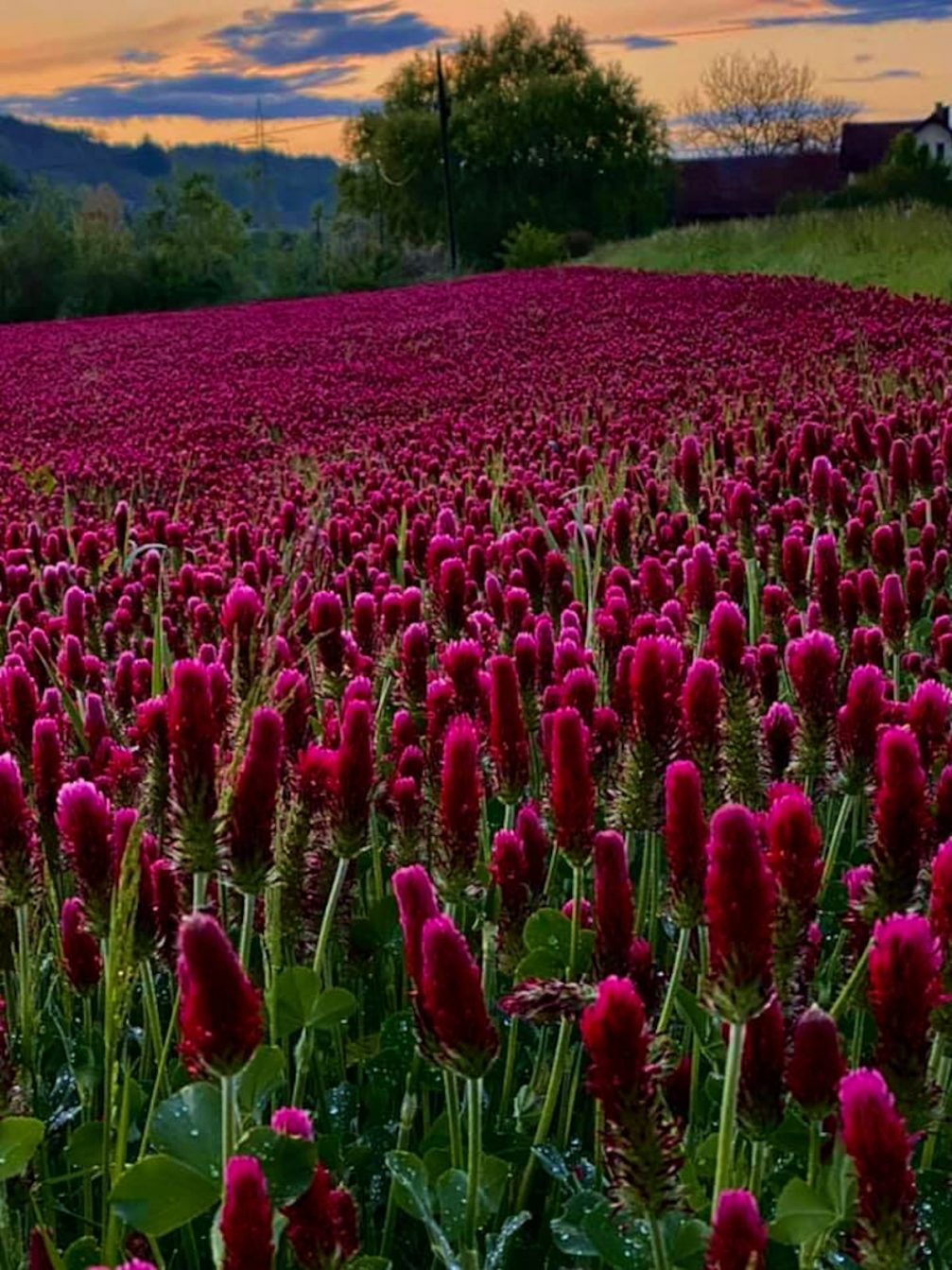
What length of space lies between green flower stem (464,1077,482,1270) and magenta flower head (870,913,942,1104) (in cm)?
32

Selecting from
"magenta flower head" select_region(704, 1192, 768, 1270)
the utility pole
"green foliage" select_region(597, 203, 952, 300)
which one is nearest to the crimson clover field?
"magenta flower head" select_region(704, 1192, 768, 1270)

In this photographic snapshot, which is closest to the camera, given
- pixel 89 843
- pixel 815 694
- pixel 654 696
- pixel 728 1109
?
pixel 728 1109

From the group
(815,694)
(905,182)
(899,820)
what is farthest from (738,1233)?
(905,182)

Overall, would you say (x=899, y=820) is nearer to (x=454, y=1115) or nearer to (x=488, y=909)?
(x=454, y=1115)

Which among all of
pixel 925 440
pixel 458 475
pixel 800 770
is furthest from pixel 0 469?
pixel 800 770

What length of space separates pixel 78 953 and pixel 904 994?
104 cm

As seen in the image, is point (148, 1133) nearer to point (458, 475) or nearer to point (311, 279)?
point (458, 475)

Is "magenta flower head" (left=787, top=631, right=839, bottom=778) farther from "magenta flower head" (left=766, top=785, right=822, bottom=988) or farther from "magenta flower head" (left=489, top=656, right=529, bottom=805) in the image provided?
"magenta flower head" (left=766, top=785, right=822, bottom=988)

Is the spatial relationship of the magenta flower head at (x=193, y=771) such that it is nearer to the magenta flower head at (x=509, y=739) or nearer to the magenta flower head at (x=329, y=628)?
the magenta flower head at (x=509, y=739)

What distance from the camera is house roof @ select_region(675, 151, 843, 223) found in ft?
243

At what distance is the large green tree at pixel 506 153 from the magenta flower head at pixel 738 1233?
54763 mm

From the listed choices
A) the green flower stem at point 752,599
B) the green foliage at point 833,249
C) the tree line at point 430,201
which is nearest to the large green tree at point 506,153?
the tree line at point 430,201

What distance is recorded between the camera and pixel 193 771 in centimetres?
140

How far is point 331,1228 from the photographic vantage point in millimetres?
1154
